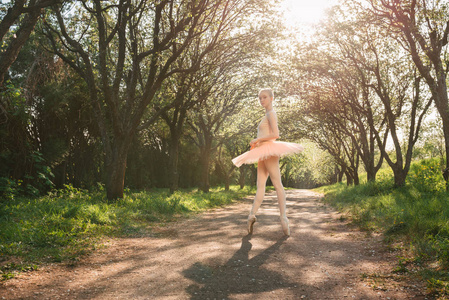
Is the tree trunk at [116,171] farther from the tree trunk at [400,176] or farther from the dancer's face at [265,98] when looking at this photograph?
the tree trunk at [400,176]

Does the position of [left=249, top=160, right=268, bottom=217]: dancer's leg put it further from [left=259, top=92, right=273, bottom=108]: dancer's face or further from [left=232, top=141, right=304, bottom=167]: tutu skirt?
[left=259, top=92, right=273, bottom=108]: dancer's face

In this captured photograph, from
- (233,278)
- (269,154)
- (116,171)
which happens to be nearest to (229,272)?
(233,278)

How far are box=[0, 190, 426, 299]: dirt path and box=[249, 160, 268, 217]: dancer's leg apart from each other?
53 cm

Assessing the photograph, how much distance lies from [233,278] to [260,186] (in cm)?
249

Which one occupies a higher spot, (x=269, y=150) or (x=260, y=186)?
(x=269, y=150)

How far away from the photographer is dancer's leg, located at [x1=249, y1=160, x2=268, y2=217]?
19.4ft

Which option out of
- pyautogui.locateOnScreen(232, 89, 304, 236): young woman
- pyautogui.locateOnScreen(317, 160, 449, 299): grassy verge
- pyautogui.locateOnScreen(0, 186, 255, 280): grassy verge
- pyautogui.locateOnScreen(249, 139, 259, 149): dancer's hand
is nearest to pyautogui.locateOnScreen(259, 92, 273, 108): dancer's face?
pyautogui.locateOnScreen(232, 89, 304, 236): young woman

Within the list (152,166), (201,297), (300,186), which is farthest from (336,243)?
(300,186)

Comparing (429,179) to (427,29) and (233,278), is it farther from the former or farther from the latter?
(233,278)

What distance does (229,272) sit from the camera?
12.8 feet

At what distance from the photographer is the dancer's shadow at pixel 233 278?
3318mm

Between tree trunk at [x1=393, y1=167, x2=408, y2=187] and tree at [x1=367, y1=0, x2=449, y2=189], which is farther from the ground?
tree at [x1=367, y1=0, x2=449, y2=189]

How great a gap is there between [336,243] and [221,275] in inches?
104

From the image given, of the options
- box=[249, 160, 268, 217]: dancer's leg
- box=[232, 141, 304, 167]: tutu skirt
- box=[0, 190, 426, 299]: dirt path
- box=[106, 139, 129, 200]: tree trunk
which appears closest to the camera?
box=[0, 190, 426, 299]: dirt path
